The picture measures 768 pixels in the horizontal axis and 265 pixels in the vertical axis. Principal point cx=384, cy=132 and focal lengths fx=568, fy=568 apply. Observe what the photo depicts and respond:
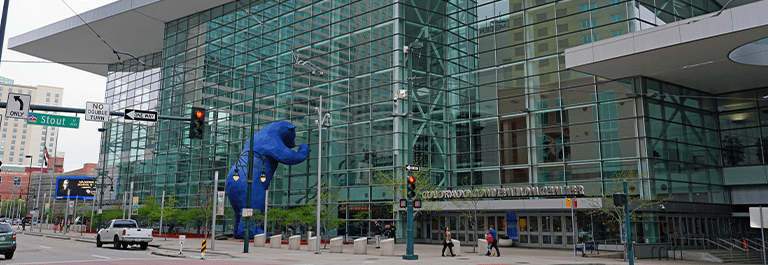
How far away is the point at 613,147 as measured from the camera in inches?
1366

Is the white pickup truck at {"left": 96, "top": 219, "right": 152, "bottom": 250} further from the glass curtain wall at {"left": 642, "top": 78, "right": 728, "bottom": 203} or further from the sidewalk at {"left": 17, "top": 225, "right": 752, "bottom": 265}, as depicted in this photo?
the glass curtain wall at {"left": 642, "top": 78, "right": 728, "bottom": 203}

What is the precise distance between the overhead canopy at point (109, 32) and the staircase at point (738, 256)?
158ft

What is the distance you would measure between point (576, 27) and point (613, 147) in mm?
8746

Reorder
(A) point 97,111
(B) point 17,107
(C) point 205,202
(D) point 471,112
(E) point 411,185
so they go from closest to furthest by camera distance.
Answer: (B) point 17,107 → (A) point 97,111 → (E) point 411,185 → (D) point 471,112 → (C) point 205,202

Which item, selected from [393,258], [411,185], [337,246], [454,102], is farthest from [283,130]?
[411,185]

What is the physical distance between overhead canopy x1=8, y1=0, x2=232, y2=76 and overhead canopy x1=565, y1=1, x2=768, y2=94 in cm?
3994

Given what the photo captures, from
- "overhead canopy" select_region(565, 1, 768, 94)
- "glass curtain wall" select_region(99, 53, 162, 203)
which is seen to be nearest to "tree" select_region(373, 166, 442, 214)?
"overhead canopy" select_region(565, 1, 768, 94)

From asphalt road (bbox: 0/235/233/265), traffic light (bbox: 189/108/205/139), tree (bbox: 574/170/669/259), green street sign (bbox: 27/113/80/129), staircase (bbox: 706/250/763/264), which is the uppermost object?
green street sign (bbox: 27/113/80/129)

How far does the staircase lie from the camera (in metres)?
30.5

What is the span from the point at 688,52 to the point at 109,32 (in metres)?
58.4

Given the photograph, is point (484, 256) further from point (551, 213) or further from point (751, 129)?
point (751, 129)

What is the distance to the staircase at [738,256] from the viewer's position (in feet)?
100.0

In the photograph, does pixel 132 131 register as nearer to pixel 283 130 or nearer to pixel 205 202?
pixel 205 202

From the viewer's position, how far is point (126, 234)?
31.1 metres
